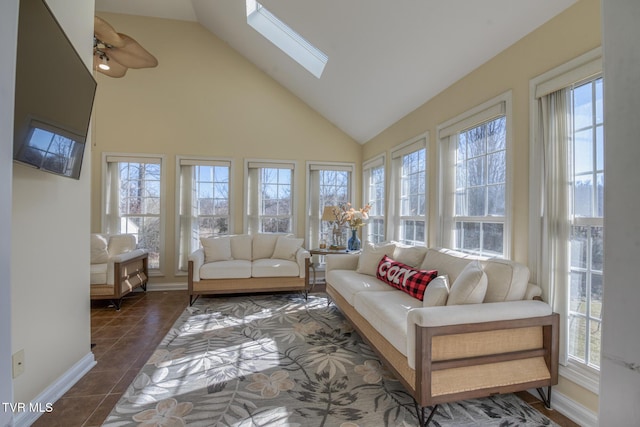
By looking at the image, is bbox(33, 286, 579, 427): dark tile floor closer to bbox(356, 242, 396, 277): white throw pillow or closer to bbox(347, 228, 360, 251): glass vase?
bbox(356, 242, 396, 277): white throw pillow

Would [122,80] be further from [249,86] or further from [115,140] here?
[249,86]

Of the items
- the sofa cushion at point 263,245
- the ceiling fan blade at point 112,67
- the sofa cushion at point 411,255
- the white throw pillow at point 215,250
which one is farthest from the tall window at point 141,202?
the sofa cushion at point 411,255

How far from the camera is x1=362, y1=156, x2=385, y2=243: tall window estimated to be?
4.67m

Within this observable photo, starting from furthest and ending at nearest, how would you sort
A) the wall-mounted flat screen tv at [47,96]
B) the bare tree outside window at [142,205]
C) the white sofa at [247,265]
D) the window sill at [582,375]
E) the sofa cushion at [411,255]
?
the bare tree outside window at [142,205], the white sofa at [247,265], the sofa cushion at [411,255], the window sill at [582,375], the wall-mounted flat screen tv at [47,96]

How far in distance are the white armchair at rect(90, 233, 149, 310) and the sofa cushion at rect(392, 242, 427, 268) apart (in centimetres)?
353

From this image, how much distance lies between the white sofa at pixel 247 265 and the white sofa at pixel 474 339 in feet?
7.08

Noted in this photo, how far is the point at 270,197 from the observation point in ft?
16.9

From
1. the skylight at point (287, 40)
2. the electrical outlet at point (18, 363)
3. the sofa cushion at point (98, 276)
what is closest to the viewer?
the electrical outlet at point (18, 363)

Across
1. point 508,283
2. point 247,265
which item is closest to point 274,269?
point 247,265

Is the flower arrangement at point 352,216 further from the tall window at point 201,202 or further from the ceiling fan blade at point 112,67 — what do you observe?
the ceiling fan blade at point 112,67

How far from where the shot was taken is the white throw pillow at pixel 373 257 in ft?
11.2

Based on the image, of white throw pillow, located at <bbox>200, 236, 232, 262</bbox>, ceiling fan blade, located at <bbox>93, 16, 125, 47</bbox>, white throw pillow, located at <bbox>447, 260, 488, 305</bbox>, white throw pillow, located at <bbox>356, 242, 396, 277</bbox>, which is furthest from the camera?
white throw pillow, located at <bbox>200, 236, 232, 262</bbox>

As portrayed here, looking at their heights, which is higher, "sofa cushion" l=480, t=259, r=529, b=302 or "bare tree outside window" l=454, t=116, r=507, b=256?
"bare tree outside window" l=454, t=116, r=507, b=256

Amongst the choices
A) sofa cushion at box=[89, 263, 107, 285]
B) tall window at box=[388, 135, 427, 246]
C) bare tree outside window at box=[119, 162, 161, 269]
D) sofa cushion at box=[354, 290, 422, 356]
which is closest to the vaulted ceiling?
tall window at box=[388, 135, 427, 246]
